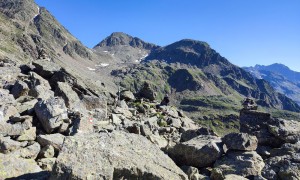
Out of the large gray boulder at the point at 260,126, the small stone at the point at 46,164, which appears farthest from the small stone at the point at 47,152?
the large gray boulder at the point at 260,126

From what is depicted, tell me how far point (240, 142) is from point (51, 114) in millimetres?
11092

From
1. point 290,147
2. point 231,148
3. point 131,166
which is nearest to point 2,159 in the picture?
point 131,166

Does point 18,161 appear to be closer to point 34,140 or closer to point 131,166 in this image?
point 34,140

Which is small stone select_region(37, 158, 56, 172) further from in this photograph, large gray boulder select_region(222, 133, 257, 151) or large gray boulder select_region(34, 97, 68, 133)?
large gray boulder select_region(222, 133, 257, 151)

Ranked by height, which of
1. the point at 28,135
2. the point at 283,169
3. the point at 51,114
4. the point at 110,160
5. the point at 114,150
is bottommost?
the point at 283,169

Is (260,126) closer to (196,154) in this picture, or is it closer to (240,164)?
(240,164)

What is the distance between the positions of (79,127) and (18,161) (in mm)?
5288

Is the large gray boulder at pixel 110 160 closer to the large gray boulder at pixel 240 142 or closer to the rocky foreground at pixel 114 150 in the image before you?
the rocky foreground at pixel 114 150

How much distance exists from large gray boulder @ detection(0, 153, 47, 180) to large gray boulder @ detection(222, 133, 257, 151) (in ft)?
34.3

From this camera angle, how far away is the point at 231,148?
17719 mm

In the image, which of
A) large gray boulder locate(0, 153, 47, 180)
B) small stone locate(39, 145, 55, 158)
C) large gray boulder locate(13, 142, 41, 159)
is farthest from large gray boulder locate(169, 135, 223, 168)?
large gray boulder locate(0, 153, 47, 180)

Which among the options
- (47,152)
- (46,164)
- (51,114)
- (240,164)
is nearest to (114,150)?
(46,164)

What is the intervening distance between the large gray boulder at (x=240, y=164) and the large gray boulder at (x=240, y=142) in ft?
1.10

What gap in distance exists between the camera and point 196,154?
1623 centimetres
